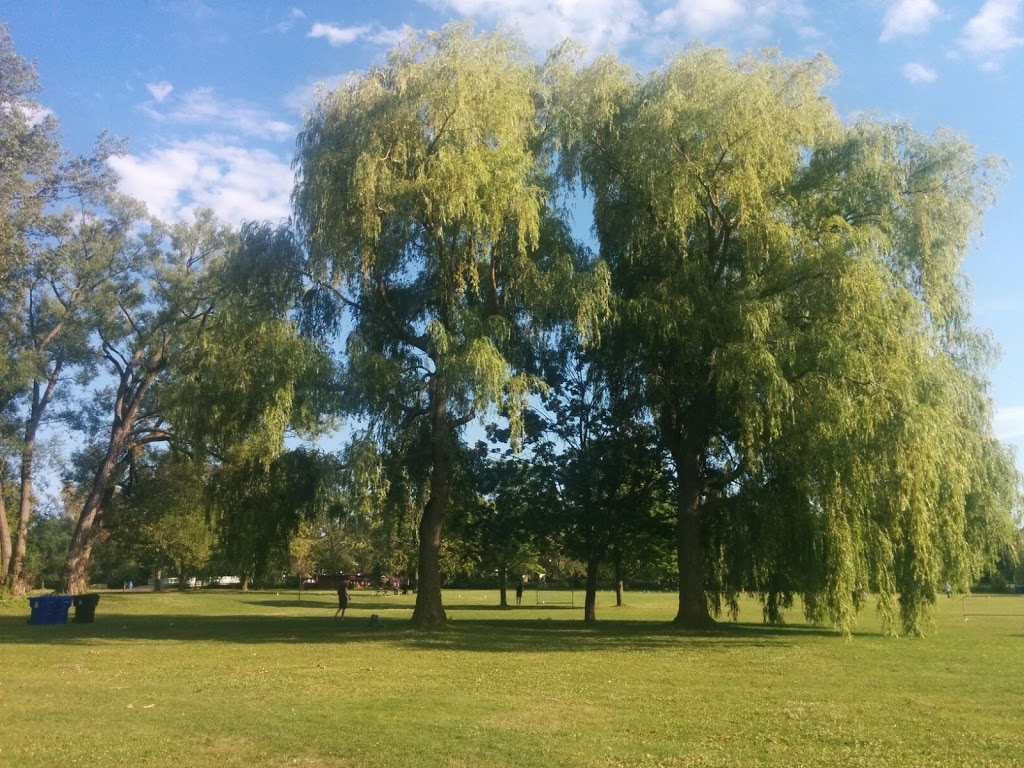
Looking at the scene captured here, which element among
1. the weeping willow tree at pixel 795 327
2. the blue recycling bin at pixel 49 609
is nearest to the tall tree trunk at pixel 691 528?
the weeping willow tree at pixel 795 327

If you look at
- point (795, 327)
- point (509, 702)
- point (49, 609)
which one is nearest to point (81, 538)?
point (49, 609)

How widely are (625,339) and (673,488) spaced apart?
22.5 feet

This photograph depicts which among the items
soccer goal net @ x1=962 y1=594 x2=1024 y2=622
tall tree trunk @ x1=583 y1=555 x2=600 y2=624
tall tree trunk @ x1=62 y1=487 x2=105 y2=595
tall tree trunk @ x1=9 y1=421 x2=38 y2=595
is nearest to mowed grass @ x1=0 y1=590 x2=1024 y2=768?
tall tree trunk @ x1=583 y1=555 x2=600 y2=624

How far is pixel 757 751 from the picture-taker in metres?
8.01

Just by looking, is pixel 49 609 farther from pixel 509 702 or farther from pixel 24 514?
pixel 509 702

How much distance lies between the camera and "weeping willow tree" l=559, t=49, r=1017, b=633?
18250 millimetres

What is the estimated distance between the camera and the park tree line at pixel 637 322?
18828mm

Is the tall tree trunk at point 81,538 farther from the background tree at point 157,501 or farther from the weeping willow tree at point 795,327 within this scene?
the weeping willow tree at point 795,327

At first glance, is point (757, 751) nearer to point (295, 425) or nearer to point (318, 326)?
point (295, 425)

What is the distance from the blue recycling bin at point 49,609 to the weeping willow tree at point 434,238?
38.3 feet

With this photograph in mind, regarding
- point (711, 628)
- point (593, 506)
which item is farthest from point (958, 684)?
point (593, 506)

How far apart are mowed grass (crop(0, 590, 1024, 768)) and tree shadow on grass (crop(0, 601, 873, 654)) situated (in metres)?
0.25

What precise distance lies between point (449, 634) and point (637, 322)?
9.12m

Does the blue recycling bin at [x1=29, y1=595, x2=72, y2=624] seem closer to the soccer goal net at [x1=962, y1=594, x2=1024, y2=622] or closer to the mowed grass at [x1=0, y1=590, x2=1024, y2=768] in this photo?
the mowed grass at [x1=0, y1=590, x2=1024, y2=768]
